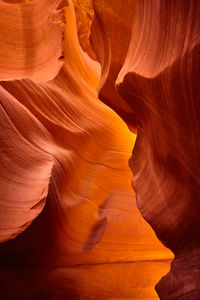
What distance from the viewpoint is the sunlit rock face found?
1375mm

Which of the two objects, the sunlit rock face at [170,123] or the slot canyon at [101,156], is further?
the slot canyon at [101,156]

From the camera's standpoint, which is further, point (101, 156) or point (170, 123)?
point (101, 156)

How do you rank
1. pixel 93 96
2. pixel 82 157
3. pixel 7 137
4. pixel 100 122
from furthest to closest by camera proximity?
pixel 93 96
pixel 100 122
pixel 82 157
pixel 7 137

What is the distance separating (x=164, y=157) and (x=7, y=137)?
1.23m

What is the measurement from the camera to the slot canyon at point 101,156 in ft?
5.22

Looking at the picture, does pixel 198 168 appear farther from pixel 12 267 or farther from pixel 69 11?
pixel 69 11

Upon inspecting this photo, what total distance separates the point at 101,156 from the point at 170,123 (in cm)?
182

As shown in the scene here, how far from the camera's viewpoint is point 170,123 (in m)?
1.65

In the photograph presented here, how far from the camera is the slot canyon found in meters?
1.59

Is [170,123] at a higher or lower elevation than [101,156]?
higher

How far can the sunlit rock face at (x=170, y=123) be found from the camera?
54.1 inches

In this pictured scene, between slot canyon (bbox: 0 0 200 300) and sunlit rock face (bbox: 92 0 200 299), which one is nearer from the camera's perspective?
sunlit rock face (bbox: 92 0 200 299)

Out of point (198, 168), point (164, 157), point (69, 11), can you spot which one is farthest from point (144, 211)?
point (69, 11)

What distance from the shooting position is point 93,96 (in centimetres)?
391
